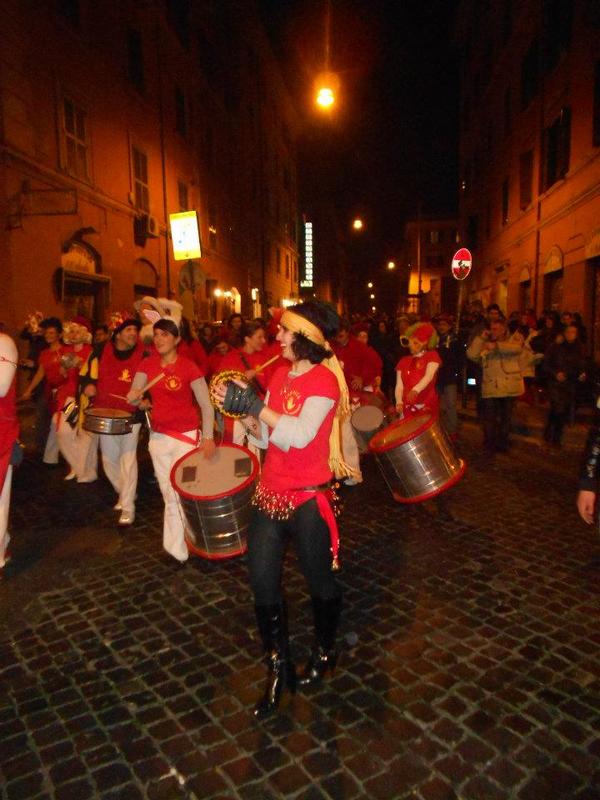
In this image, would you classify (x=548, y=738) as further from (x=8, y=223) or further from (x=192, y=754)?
(x=8, y=223)

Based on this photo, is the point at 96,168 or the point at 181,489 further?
the point at 96,168

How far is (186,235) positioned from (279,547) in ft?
42.0

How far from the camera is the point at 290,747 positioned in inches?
111

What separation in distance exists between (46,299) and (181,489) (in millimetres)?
10094

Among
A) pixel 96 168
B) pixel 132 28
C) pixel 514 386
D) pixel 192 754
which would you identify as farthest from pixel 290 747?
pixel 132 28

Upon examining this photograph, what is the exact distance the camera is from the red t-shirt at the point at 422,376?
20.9 ft

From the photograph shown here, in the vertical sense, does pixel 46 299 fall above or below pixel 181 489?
above

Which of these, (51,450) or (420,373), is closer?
(420,373)

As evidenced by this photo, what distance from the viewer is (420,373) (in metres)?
6.39

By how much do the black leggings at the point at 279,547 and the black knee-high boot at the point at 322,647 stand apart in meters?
0.28

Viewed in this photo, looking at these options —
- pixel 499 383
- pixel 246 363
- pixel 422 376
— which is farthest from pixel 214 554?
pixel 499 383

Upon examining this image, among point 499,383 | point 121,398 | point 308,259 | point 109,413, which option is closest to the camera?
point 109,413

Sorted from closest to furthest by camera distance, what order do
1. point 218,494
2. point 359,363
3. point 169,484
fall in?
point 218,494
point 169,484
point 359,363

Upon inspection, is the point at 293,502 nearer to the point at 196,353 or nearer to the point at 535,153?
the point at 196,353
